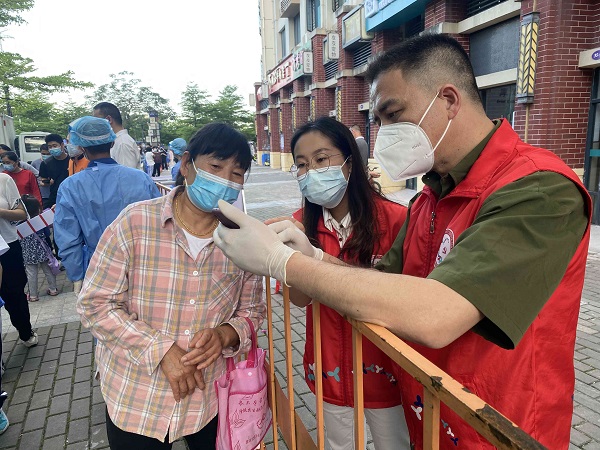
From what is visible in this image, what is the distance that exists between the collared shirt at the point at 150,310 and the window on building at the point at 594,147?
25.6 feet

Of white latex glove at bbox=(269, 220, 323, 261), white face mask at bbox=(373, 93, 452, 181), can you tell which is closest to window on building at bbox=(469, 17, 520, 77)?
white face mask at bbox=(373, 93, 452, 181)

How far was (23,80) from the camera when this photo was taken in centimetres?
2023

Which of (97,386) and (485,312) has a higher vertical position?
(485,312)

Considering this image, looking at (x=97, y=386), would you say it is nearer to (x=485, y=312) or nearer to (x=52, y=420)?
(x=52, y=420)

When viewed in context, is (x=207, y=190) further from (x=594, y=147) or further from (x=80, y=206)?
(x=594, y=147)

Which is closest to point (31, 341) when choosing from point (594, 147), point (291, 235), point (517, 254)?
point (291, 235)

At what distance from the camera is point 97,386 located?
10.8 ft

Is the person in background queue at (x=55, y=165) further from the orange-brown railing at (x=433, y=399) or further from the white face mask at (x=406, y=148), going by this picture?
the orange-brown railing at (x=433, y=399)

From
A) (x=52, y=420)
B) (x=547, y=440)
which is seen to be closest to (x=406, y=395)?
(x=547, y=440)

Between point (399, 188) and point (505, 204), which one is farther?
point (399, 188)

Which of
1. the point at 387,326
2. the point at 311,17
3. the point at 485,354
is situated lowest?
the point at 485,354

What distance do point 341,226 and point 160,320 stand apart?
950 millimetres

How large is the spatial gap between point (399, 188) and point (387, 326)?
12.5 m

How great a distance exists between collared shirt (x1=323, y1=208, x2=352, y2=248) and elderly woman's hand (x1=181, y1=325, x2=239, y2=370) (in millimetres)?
689
